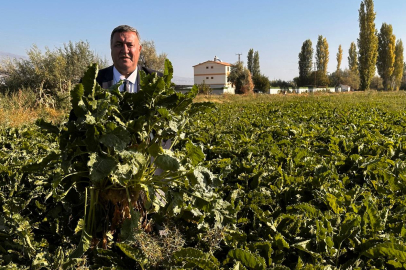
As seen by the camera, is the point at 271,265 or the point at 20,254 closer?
the point at 271,265

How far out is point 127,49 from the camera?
8.96 feet

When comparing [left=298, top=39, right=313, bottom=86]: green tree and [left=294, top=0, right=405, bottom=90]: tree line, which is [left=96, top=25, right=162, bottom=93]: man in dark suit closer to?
[left=294, top=0, right=405, bottom=90]: tree line

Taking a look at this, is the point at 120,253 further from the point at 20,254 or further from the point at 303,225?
the point at 303,225

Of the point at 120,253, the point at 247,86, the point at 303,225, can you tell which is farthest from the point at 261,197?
the point at 247,86

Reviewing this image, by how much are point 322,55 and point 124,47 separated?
8182 cm

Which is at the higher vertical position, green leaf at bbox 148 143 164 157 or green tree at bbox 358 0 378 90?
green tree at bbox 358 0 378 90

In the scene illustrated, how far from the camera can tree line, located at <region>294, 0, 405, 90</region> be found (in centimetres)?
4753

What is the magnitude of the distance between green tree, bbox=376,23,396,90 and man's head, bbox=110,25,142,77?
65388 millimetres

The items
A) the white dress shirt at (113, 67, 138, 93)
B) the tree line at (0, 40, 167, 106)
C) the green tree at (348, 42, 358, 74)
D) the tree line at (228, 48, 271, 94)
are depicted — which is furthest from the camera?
the green tree at (348, 42, 358, 74)

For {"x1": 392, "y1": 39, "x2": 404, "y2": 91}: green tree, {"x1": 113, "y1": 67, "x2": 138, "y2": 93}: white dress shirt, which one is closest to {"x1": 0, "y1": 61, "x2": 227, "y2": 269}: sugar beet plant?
{"x1": 113, "y1": 67, "x2": 138, "y2": 93}: white dress shirt

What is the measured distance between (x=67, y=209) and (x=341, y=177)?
280 cm

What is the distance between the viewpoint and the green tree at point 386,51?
5631cm

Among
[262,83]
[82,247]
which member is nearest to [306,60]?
[262,83]

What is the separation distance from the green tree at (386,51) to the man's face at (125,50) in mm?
65385
